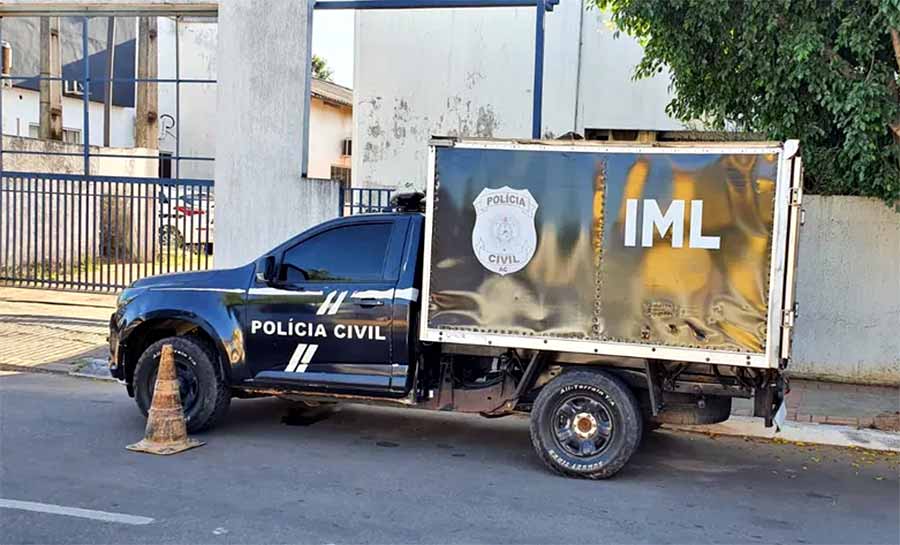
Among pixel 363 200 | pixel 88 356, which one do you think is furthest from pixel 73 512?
pixel 363 200

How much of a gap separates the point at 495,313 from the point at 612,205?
1192mm

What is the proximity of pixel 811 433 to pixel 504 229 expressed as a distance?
12.3 ft

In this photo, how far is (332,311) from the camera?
705cm

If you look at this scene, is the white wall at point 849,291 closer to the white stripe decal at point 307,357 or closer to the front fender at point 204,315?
the white stripe decal at point 307,357

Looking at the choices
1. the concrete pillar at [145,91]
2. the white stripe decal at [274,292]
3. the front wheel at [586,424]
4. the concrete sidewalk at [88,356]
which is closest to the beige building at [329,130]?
the concrete pillar at [145,91]

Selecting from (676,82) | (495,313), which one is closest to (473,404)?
(495,313)

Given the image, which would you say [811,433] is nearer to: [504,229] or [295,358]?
[504,229]

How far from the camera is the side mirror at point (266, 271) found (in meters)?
7.24

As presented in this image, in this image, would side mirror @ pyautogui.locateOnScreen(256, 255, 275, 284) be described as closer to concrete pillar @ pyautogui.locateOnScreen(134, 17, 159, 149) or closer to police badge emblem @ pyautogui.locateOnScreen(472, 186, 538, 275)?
police badge emblem @ pyautogui.locateOnScreen(472, 186, 538, 275)

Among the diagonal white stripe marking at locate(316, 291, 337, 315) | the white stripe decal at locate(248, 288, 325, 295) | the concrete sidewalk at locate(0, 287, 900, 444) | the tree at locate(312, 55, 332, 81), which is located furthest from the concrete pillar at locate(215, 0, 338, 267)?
the tree at locate(312, 55, 332, 81)

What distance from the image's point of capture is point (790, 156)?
6039mm

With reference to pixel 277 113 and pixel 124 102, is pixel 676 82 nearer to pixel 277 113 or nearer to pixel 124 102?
pixel 277 113

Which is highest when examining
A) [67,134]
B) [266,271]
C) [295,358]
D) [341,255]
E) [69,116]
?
[69,116]

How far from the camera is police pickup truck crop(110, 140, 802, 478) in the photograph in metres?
6.18
